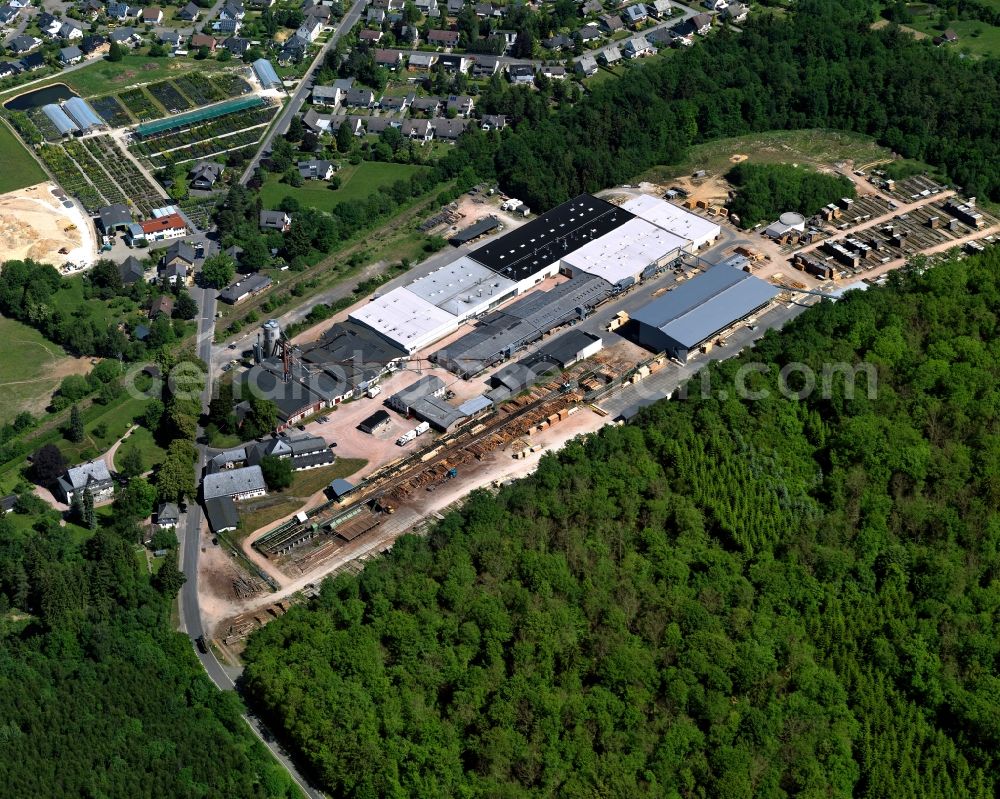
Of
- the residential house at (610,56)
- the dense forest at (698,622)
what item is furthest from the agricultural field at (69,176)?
the residential house at (610,56)

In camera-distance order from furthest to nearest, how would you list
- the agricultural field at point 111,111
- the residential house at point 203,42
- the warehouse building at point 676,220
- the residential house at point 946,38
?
the residential house at point 203,42 → the residential house at point 946,38 → the agricultural field at point 111,111 → the warehouse building at point 676,220

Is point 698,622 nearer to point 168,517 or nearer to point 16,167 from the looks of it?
point 168,517

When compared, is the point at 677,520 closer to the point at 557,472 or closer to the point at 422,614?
the point at 557,472

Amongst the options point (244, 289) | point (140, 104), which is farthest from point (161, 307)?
point (140, 104)

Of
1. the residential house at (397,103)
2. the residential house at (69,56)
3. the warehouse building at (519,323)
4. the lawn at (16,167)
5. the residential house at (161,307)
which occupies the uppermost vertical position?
the residential house at (69,56)

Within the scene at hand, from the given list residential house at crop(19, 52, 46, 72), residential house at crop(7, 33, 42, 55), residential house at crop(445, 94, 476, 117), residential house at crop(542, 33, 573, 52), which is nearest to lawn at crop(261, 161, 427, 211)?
residential house at crop(445, 94, 476, 117)

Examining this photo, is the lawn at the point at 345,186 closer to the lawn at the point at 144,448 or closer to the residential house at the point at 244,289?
the residential house at the point at 244,289
